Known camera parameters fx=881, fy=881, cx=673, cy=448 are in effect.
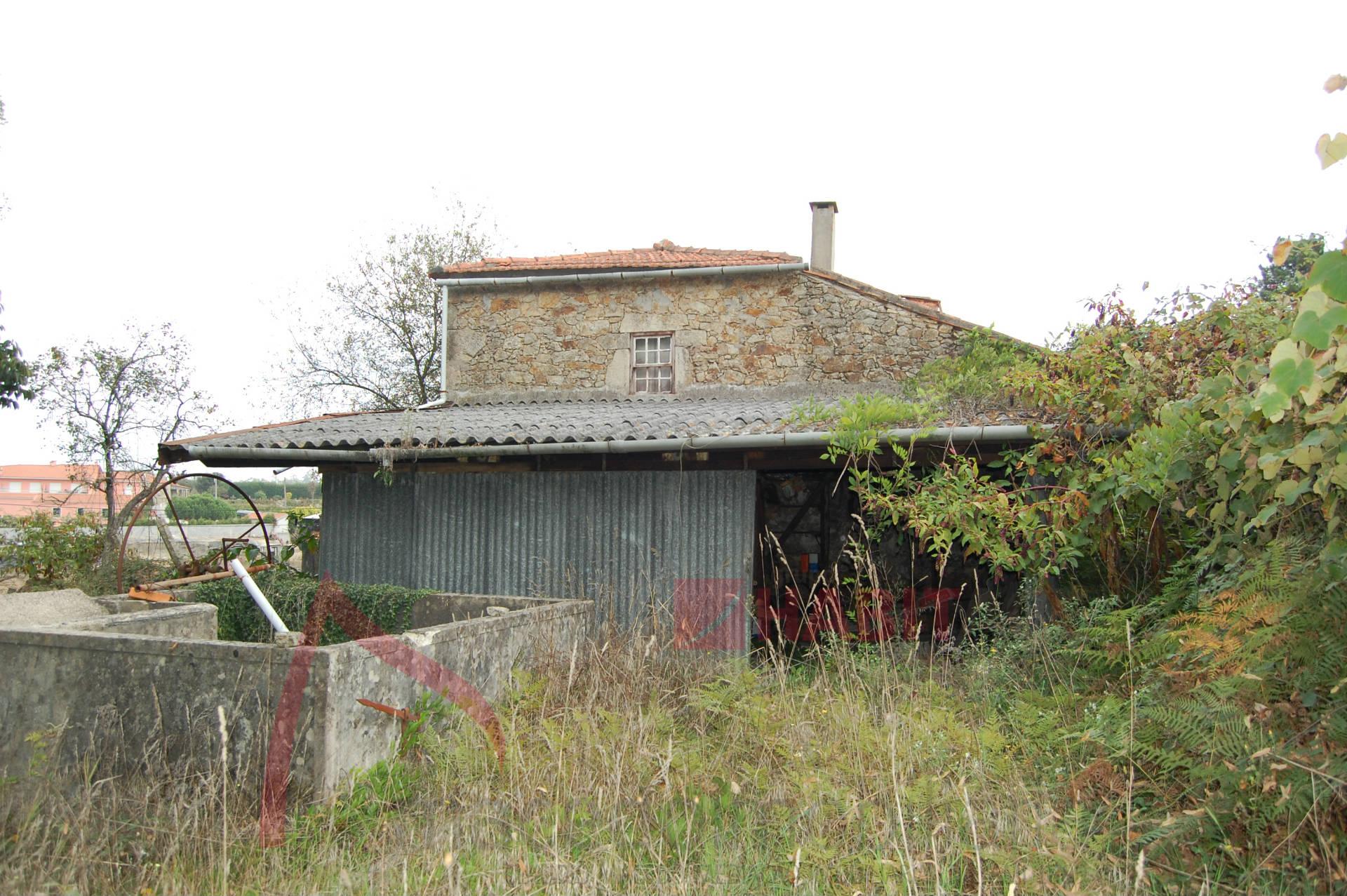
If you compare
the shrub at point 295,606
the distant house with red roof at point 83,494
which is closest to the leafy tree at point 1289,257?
the shrub at point 295,606

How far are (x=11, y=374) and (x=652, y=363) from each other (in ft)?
34.0

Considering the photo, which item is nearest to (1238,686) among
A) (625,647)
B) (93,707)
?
(625,647)

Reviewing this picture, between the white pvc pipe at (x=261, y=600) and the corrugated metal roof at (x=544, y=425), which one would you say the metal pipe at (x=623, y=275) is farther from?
the white pvc pipe at (x=261, y=600)

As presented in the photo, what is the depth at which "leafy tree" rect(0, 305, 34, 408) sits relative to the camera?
13.8m

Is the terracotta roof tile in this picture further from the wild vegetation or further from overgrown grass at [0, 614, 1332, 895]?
overgrown grass at [0, 614, 1332, 895]

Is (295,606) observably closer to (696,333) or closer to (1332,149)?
(696,333)

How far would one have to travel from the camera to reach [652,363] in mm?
11766

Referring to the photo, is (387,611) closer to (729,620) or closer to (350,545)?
(350,545)

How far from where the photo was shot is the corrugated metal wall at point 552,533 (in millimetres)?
7598

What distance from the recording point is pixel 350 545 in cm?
859

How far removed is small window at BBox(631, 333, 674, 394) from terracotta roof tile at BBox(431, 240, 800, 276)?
0.94 m

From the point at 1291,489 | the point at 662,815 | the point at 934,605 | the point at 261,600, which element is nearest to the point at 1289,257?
the point at 934,605

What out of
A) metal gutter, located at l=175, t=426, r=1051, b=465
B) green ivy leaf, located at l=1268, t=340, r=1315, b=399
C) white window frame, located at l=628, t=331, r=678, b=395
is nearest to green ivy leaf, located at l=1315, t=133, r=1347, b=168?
green ivy leaf, located at l=1268, t=340, r=1315, b=399

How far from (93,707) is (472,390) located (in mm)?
7790
